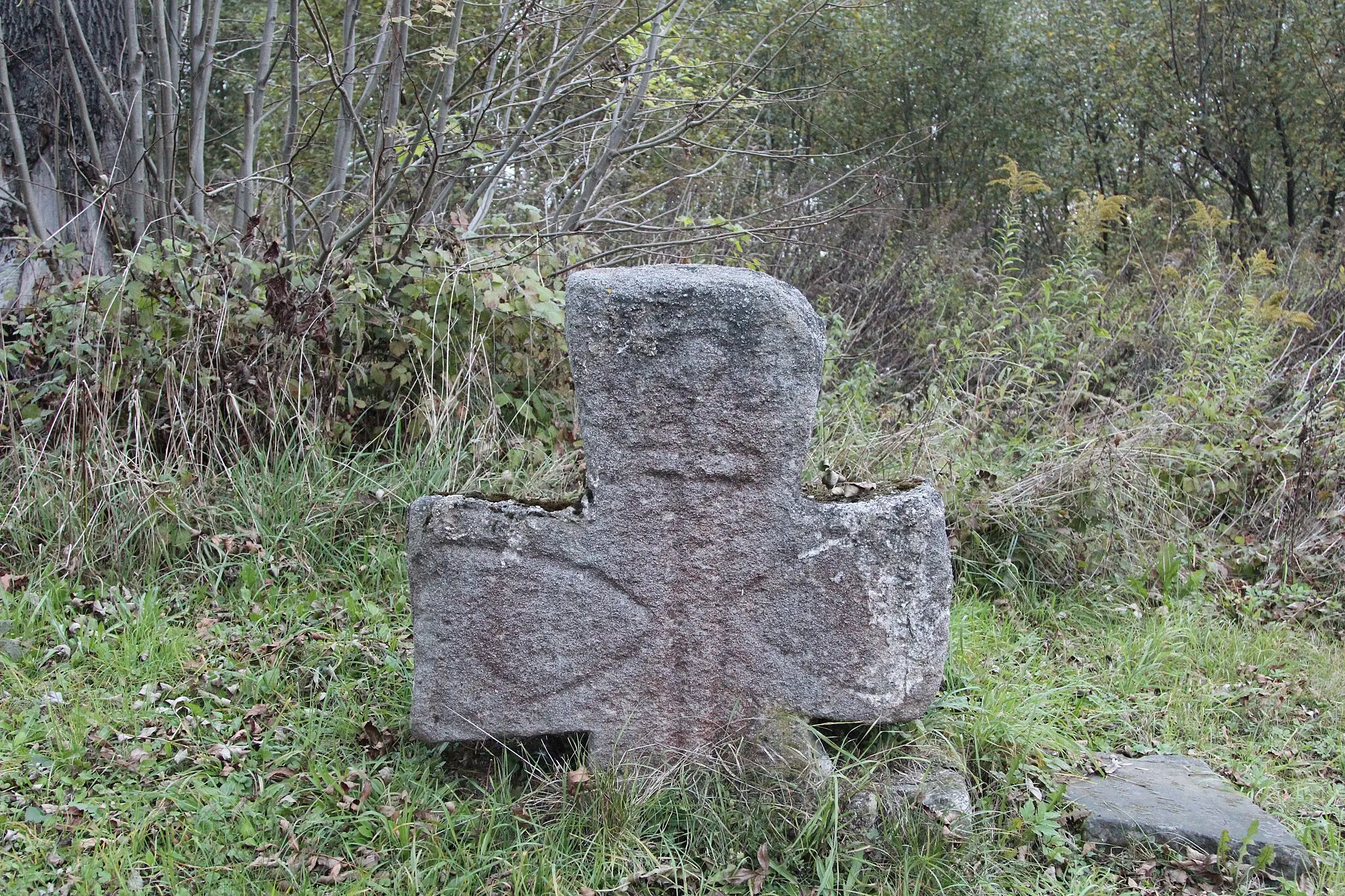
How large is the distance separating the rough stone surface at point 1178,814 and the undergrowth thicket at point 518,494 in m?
0.08

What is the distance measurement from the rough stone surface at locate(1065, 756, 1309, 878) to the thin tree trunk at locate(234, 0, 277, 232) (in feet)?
13.8

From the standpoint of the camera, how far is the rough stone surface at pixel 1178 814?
9.80 ft

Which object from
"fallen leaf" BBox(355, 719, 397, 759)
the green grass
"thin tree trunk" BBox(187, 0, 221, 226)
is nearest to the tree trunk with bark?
"thin tree trunk" BBox(187, 0, 221, 226)

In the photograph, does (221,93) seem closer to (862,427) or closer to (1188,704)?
(862,427)

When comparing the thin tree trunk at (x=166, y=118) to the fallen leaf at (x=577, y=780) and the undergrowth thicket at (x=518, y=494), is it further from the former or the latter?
the fallen leaf at (x=577, y=780)

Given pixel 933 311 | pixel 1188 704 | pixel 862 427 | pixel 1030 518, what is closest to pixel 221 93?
pixel 933 311

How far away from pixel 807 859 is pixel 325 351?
2992 millimetres

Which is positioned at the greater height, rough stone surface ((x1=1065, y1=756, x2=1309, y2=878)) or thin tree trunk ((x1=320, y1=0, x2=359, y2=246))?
thin tree trunk ((x1=320, y1=0, x2=359, y2=246))

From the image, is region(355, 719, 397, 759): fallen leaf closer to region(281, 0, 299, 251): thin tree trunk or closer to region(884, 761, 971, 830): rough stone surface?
region(884, 761, 971, 830): rough stone surface

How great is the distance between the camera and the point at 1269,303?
6.53m

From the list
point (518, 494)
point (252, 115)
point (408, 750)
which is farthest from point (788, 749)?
point (252, 115)

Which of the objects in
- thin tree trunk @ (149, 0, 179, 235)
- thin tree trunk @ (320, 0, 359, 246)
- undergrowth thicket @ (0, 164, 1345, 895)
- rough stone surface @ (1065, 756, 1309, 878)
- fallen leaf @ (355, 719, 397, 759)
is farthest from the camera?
thin tree trunk @ (149, 0, 179, 235)

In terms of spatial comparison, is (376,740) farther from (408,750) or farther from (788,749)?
(788,749)

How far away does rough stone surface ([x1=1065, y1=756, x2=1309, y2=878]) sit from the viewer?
2988 mm
